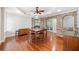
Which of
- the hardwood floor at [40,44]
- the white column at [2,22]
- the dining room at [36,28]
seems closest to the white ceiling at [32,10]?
the dining room at [36,28]

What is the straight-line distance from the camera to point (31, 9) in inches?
81.2

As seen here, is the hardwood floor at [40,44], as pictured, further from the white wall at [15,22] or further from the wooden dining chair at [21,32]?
the white wall at [15,22]

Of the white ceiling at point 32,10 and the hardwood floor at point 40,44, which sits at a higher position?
the white ceiling at point 32,10

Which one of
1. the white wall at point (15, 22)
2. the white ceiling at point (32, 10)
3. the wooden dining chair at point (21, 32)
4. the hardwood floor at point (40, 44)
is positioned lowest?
the hardwood floor at point (40, 44)

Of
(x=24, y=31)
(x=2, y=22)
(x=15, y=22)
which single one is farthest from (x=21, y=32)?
(x=2, y=22)

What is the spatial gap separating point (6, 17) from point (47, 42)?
1011 mm

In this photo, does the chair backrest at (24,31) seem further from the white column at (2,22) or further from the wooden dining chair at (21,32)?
the white column at (2,22)

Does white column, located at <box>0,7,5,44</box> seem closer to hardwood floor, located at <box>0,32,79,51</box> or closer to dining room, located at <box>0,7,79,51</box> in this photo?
dining room, located at <box>0,7,79,51</box>

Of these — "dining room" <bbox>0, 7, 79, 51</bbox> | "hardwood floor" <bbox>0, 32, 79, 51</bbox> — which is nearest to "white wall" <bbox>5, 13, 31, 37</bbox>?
"dining room" <bbox>0, 7, 79, 51</bbox>

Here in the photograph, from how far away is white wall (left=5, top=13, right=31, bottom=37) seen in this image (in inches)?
80.2

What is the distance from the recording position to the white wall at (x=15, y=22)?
6.68ft
